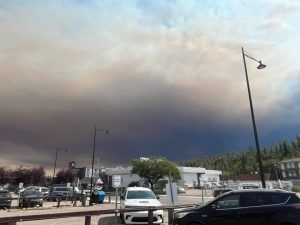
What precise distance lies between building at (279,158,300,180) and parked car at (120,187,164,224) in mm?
137602

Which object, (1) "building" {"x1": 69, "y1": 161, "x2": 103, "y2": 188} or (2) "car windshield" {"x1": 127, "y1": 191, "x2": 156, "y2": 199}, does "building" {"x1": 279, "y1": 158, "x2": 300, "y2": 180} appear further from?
(2) "car windshield" {"x1": 127, "y1": 191, "x2": 156, "y2": 199}

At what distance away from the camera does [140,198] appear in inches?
720

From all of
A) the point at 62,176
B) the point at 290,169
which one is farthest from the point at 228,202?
the point at 290,169

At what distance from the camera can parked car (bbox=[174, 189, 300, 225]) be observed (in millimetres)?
10523

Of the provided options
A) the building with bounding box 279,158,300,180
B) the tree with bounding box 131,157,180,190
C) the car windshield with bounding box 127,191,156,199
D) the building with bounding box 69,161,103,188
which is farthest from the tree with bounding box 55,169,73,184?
the car windshield with bounding box 127,191,156,199

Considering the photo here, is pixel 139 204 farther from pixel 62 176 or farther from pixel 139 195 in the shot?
pixel 62 176

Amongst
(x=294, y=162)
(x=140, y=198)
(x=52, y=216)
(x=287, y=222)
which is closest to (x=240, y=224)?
(x=287, y=222)

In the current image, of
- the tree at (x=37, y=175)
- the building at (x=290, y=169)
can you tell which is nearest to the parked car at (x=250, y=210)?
the tree at (x=37, y=175)

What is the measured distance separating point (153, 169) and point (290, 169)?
91.6m

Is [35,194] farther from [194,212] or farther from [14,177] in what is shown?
[14,177]

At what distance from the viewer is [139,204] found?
679 inches

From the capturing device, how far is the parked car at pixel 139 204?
1595 cm

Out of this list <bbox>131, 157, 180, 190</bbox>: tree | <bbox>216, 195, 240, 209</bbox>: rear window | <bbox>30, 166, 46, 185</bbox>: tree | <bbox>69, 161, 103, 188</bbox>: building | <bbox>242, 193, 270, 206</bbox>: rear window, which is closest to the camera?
<bbox>242, 193, 270, 206</bbox>: rear window

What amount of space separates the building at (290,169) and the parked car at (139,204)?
137602 mm
